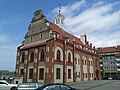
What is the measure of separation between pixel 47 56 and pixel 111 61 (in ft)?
177

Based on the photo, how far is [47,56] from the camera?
35.2 m

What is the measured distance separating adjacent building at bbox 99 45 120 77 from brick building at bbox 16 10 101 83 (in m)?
35.9

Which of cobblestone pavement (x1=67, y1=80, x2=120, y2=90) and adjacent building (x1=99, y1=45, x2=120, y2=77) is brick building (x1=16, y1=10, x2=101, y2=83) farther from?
adjacent building (x1=99, y1=45, x2=120, y2=77)

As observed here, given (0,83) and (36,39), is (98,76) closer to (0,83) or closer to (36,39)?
(36,39)

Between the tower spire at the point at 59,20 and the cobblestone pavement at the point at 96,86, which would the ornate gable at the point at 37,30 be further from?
the cobblestone pavement at the point at 96,86

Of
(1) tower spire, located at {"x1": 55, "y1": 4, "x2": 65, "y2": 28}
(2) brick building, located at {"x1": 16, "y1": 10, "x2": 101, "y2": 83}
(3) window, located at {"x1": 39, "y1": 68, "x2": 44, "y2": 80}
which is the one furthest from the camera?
(1) tower spire, located at {"x1": 55, "y1": 4, "x2": 65, "y2": 28}

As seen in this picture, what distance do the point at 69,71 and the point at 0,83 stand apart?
21006 millimetres

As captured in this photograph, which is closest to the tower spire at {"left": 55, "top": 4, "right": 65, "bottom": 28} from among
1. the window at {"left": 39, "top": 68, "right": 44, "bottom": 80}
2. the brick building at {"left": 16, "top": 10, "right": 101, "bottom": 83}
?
the brick building at {"left": 16, "top": 10, "right": 101, "bottom": 83}

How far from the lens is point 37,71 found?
37062 millimetres

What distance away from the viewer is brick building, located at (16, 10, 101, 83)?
35.5 meters

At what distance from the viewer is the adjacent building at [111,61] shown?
259 feet

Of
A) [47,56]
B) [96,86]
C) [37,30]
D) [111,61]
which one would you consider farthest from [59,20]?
[111,61]

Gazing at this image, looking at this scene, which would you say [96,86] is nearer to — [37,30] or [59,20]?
[37,30]

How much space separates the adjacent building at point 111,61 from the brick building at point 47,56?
1412 inches
